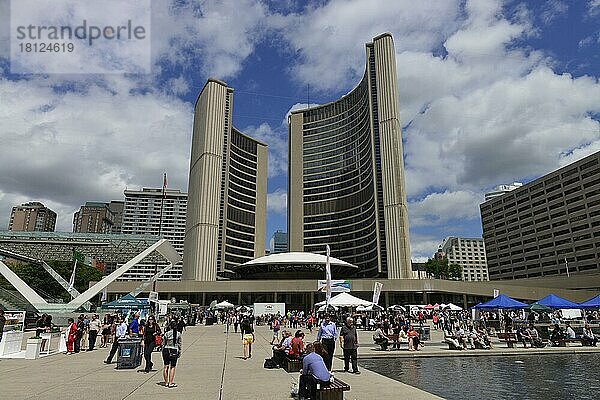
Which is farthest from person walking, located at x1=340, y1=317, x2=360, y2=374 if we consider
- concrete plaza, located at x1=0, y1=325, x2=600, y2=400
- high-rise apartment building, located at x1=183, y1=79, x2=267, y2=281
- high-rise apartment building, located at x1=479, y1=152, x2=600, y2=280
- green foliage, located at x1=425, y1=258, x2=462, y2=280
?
high-rise apartment building, located at x1=479, y1=152, x2=600, y2=280

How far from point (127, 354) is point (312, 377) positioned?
881cm

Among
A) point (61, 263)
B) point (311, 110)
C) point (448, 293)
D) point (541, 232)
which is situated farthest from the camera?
point (311, 110)

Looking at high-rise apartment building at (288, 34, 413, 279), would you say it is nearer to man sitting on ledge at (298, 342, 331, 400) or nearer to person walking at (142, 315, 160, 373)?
person walking at (142, 315, 160, 373)

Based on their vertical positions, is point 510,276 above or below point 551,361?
above

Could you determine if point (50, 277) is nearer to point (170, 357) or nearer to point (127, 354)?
point (127, 354)

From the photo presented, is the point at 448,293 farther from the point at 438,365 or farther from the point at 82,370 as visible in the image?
the point at 82,370

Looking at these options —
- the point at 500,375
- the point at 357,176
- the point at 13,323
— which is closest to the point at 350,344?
the point at 500,375

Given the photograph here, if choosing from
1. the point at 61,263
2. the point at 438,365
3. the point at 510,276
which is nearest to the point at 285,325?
the point at 438,365

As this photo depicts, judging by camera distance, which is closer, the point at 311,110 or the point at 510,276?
the point at 510,276

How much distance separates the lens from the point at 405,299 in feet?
272

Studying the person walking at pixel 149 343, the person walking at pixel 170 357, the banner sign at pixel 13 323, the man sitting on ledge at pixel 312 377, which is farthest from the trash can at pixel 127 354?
the banner sign at pixel 13 323

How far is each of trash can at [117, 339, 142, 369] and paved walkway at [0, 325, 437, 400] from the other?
363mm

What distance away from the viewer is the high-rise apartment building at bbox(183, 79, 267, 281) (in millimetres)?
111812

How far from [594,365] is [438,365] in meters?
5.32
